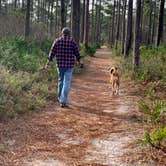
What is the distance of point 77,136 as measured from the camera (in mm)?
7703

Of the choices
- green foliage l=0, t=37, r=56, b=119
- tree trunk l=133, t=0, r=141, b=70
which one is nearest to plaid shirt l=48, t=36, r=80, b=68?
green foliage l=0, t=37, r=56, b=119

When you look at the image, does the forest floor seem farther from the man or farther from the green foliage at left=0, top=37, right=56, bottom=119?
the man

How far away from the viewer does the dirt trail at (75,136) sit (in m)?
6.32

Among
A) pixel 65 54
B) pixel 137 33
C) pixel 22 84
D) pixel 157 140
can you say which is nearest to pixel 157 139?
pixel 157 140

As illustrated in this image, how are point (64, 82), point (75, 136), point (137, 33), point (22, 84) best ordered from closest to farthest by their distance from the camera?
point (75, 136) < point (64, 82) < point (22, 84) < point (137, 33)

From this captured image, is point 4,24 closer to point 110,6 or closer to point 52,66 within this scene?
point 52,66

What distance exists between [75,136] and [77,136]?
0.12 feet

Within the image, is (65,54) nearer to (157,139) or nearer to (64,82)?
(64,82)

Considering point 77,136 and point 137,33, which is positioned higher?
point 137,33

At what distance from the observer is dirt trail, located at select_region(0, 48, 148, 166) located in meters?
6.32

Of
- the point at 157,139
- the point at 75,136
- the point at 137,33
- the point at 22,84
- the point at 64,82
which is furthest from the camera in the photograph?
the point at 137,33

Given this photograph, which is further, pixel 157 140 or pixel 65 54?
pixel 65 54

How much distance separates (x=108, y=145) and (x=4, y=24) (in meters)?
22.1

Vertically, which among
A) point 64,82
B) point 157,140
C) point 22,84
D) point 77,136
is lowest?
point 77,136
